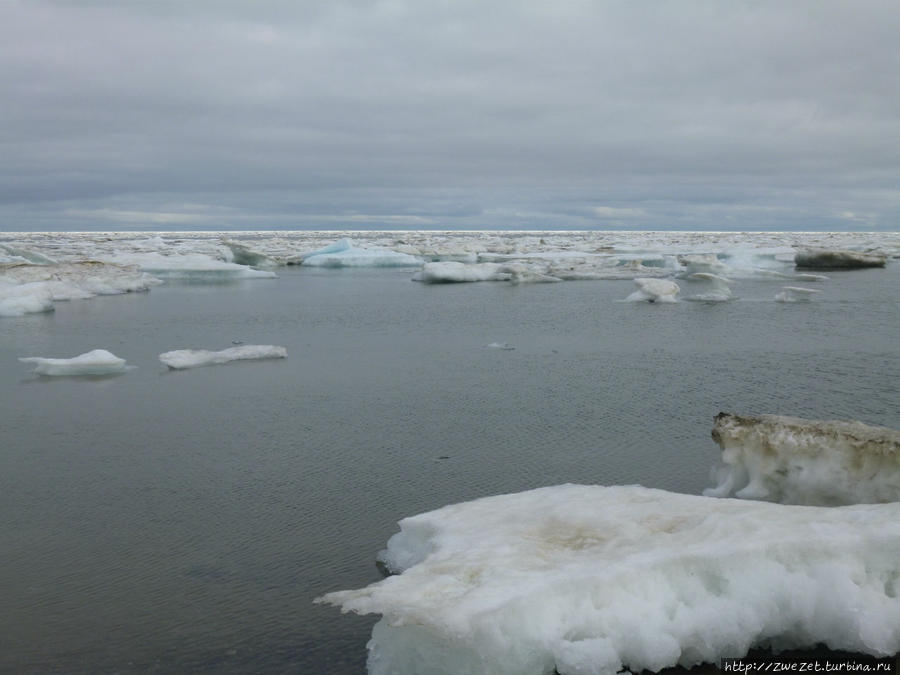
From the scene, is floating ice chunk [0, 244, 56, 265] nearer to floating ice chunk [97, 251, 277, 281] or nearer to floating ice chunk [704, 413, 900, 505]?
floating ice chunk [97, 251, 277, 281]

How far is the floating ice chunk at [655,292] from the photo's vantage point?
46.4ft

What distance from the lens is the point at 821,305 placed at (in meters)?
13.8

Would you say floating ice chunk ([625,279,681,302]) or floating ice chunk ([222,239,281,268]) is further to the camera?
floating ice chunk ([222,239,281,268])

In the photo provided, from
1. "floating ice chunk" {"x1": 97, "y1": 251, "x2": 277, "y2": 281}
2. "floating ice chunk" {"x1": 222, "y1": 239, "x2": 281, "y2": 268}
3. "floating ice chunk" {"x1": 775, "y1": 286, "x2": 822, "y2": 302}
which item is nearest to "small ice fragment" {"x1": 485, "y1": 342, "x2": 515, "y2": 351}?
"floating ice chunk" {"x1": 775, "y1": 286, "x2": 822, "y2": 302}

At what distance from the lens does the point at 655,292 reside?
46.5 feet

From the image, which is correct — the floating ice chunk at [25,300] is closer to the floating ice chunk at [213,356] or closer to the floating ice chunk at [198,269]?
the floating ice chunk at [213,356]

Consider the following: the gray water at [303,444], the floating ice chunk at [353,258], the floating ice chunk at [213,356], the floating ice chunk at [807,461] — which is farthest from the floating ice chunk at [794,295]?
the floating ice chunk at [353,258]

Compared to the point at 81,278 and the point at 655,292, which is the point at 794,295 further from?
the point at 81,278

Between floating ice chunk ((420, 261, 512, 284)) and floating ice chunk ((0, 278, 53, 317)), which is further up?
floating ice chunk ((420, 261, 512, 284))

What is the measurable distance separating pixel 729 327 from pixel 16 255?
21295 millimetres

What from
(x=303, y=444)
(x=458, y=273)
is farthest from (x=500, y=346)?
(x=458, y=273)

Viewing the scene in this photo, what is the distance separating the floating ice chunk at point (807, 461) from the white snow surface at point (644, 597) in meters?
0.62

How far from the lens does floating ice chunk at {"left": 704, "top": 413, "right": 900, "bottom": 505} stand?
3.27 metres

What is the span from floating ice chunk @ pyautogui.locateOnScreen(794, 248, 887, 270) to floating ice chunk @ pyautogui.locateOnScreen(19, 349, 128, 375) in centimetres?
2177
